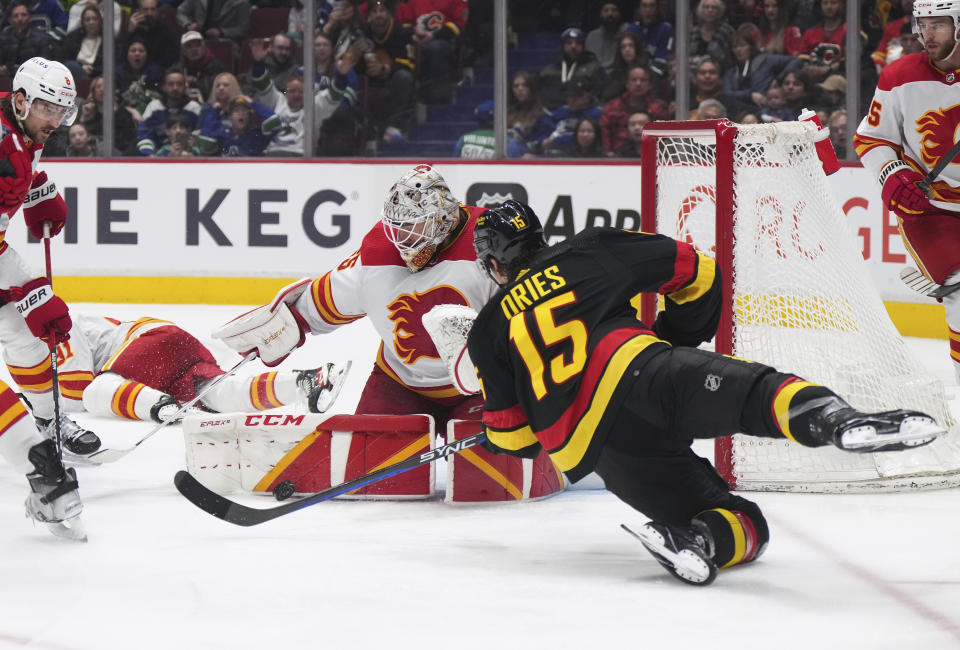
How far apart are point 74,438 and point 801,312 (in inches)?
81.2

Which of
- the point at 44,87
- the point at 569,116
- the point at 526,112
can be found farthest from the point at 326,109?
the point at 44,87

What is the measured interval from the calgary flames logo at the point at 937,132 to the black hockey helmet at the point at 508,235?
5.86 feet

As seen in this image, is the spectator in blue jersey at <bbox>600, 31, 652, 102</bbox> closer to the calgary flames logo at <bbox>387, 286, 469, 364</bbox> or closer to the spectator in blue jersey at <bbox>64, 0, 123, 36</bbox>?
the spectator in blue jersey at <bbox>64, 0, 123, 36</bbox>

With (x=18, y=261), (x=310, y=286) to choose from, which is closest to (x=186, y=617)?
(x=310, y=286)

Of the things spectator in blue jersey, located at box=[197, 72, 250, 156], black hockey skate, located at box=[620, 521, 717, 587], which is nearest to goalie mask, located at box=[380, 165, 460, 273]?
black hockey skate, located at box=[620, 521, 717, 587]

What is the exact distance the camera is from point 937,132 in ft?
12.7

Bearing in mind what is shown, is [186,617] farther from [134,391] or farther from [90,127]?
[90,127]

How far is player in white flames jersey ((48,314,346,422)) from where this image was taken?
4.12 m

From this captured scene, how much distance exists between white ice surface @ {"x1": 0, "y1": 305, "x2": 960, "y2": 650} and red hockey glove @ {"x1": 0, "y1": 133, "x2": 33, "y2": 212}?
0.77 meters

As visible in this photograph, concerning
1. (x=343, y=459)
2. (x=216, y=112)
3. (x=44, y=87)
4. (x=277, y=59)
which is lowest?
(x=343, y=459)

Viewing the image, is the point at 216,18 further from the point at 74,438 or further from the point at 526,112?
the point at 74,438

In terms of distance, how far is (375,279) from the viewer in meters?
3.34

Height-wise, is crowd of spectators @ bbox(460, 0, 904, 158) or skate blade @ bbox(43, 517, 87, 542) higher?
crowd of spectators @ bbox(460, 0, 904, 158)

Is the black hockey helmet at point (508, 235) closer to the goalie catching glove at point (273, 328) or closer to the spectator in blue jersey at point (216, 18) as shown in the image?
the goalie catching glove at point (273, 328)
